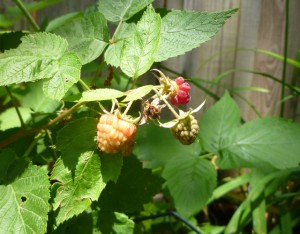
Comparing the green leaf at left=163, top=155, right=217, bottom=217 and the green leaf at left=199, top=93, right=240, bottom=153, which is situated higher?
the green leaf at left=199, top=93, right=240, bottom=153

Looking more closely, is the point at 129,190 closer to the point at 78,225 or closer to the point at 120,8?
the point at 78,225

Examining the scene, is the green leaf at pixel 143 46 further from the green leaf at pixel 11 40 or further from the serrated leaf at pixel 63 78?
the green leaf at pixel 11 40

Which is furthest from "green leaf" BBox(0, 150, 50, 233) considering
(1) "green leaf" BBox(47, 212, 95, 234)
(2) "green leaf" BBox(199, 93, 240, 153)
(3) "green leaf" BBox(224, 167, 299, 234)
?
(3) "green leaf" BBox(224, 167, 299, 234)

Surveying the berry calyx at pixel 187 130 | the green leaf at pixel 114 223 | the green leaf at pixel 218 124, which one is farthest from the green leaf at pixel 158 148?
the berry calyx at pixel 187 130

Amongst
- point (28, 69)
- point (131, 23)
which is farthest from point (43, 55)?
point (131, 23)

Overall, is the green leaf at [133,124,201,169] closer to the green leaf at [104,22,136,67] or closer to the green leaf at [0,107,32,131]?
the green leaf at [0,107,32,131]

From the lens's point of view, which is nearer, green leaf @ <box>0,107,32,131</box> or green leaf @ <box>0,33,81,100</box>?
green leaf @ <box>0,33,81,100</box>

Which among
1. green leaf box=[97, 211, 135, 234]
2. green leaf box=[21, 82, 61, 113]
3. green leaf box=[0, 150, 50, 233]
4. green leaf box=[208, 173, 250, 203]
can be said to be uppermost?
green leaf box=[0, 150, 50, 233]
